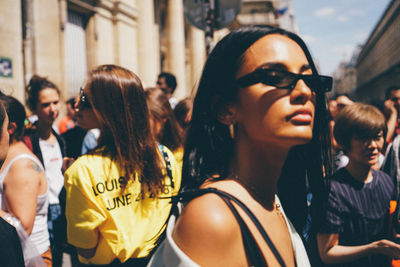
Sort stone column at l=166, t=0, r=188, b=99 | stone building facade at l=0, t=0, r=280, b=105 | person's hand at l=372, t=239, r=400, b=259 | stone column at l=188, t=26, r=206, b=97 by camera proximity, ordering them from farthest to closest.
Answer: stone column at l=188, t=26, r=206, b=97, stone column at l=166, t=0, r=188, b=99, stone building facade at l=0, t=0, r=280, b=105, person's hand at l=372, t=239, r=400, b=259

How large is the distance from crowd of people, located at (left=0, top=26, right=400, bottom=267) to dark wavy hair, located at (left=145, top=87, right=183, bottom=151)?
18mm

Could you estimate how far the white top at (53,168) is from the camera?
3.88 m

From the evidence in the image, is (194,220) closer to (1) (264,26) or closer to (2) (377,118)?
(1) (264,26)

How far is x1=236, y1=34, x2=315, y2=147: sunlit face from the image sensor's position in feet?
3.86

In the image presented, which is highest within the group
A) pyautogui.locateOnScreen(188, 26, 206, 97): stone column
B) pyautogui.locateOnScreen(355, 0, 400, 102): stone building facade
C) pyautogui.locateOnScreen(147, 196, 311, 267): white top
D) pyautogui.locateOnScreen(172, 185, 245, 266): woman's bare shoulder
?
pyautogui.locateOnScreen(355, 0, 400, 102): stone building facade

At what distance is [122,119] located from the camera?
235 centimetres

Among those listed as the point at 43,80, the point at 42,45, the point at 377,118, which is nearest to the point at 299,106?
the point at 377,118

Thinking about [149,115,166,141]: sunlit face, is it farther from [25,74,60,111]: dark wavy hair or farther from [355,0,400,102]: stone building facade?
[355,0,400,102]: stone building facade

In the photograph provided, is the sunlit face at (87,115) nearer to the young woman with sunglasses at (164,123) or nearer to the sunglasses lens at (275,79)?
the young woman with sunglasses at (164,123)

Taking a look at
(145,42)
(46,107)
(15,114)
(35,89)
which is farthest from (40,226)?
(145,42)

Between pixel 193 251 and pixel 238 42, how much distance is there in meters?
0.79

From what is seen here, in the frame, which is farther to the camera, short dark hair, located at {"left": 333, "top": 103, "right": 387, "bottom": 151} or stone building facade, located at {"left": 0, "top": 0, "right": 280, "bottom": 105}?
stone building facade, located at {"left": 0, "top": 0, "right": 280, "bottom": 105}

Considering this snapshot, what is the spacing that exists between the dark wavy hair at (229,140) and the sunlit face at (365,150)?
1.05 m

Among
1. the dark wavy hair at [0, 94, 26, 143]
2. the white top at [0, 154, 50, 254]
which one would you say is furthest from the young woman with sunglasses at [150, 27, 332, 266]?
the dark wavy hair at [0, 94, 26, 143]
